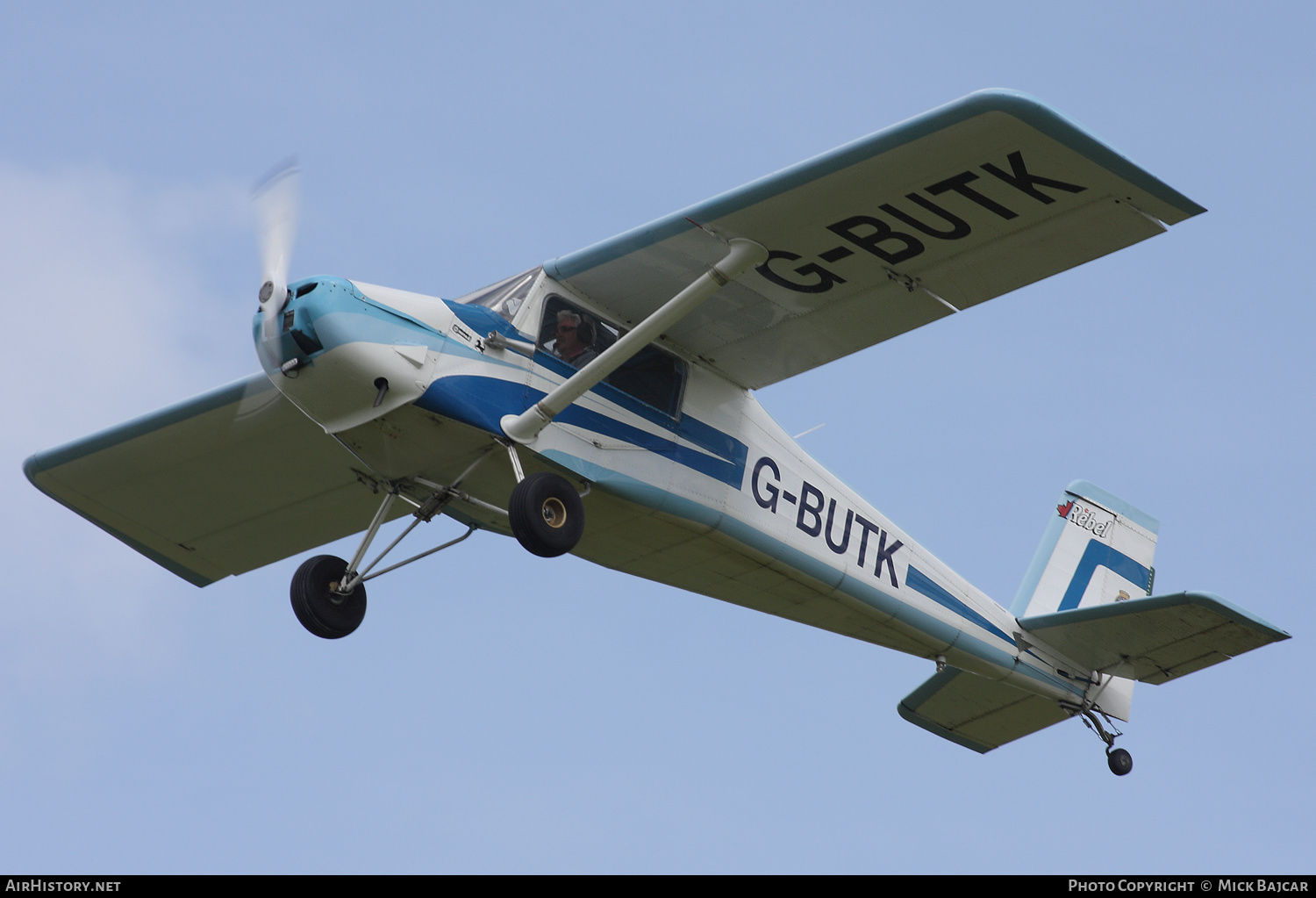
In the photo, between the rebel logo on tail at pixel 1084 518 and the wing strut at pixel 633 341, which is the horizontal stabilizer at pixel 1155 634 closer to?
the rebel logo on tail at pixel 1084 518

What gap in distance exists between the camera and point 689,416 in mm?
11523

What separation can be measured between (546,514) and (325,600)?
1736 mm

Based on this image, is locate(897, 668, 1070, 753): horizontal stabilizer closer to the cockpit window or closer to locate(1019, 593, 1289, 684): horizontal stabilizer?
locate(1019, 593, 1289, 684): horizontal stabilizer

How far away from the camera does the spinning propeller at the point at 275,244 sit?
9875 millimetres

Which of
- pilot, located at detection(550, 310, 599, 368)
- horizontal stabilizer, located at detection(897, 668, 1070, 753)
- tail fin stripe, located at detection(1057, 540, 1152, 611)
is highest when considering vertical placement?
tail fin stripe, located at detection(1057, 540, 1152, 611)

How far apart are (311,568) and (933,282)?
458 cm

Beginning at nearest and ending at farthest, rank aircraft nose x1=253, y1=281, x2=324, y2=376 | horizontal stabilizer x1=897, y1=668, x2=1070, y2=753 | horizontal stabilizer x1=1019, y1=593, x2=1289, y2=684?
1. aircraft nose x1=253, y1=281, x2=324, y2=376
2. horizontal stabilizer x1=1019, y1=593, x2=1289, y2=684
3. horizontal stabilizer x1=897, y1=668, x2=1070, y2=753

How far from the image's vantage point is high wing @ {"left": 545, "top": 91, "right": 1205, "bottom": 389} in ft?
32.1

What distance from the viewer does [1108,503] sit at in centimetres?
1562

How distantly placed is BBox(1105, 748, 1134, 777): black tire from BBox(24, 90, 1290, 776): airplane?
51 centimetres

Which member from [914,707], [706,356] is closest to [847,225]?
[706,356]

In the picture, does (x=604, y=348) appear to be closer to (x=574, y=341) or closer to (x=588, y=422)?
(x=574, y=341)

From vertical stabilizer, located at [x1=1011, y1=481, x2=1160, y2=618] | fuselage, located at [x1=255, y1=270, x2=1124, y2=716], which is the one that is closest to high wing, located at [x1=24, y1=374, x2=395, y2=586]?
fuselage, located at [x1=255, y1=270, x2=1124, y2=716]
